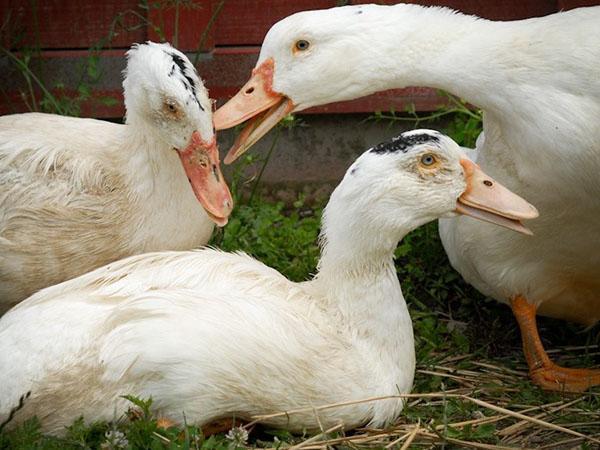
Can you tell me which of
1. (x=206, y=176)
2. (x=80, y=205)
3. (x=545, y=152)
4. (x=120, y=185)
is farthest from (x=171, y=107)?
(x=545, y=152)

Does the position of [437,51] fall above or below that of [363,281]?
above

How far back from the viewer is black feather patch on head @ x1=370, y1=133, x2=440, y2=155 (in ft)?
15.4

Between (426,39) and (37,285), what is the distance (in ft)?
6.33

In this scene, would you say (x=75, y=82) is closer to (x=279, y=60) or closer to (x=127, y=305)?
(x=279, y=60)

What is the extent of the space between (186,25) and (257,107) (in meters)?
1.77

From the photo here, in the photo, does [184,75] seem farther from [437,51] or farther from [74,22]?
[74,22]

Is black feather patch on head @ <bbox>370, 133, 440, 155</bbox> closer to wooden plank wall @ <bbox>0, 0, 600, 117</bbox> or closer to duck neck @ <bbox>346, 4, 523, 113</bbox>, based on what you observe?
duck neck @ <bbox>346, 4, 523, 113</bbox>

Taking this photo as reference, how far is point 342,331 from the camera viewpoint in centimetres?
476

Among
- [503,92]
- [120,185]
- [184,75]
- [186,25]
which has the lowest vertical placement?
[120,185]

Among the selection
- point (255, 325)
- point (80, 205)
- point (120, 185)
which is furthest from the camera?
point (120, 185)

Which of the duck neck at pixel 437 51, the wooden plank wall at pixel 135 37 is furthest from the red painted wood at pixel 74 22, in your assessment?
the duck neck at pixel 437 51

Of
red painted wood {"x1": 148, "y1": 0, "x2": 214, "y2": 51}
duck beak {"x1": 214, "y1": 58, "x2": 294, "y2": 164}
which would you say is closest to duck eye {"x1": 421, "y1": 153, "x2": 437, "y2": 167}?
duck beak {"x1": 214, "y1": 58, "x2": 294, "y2": 164}

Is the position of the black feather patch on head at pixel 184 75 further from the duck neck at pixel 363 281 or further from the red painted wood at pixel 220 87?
the red painted wood at pixel 220 87

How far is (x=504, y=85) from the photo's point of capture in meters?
4.72
